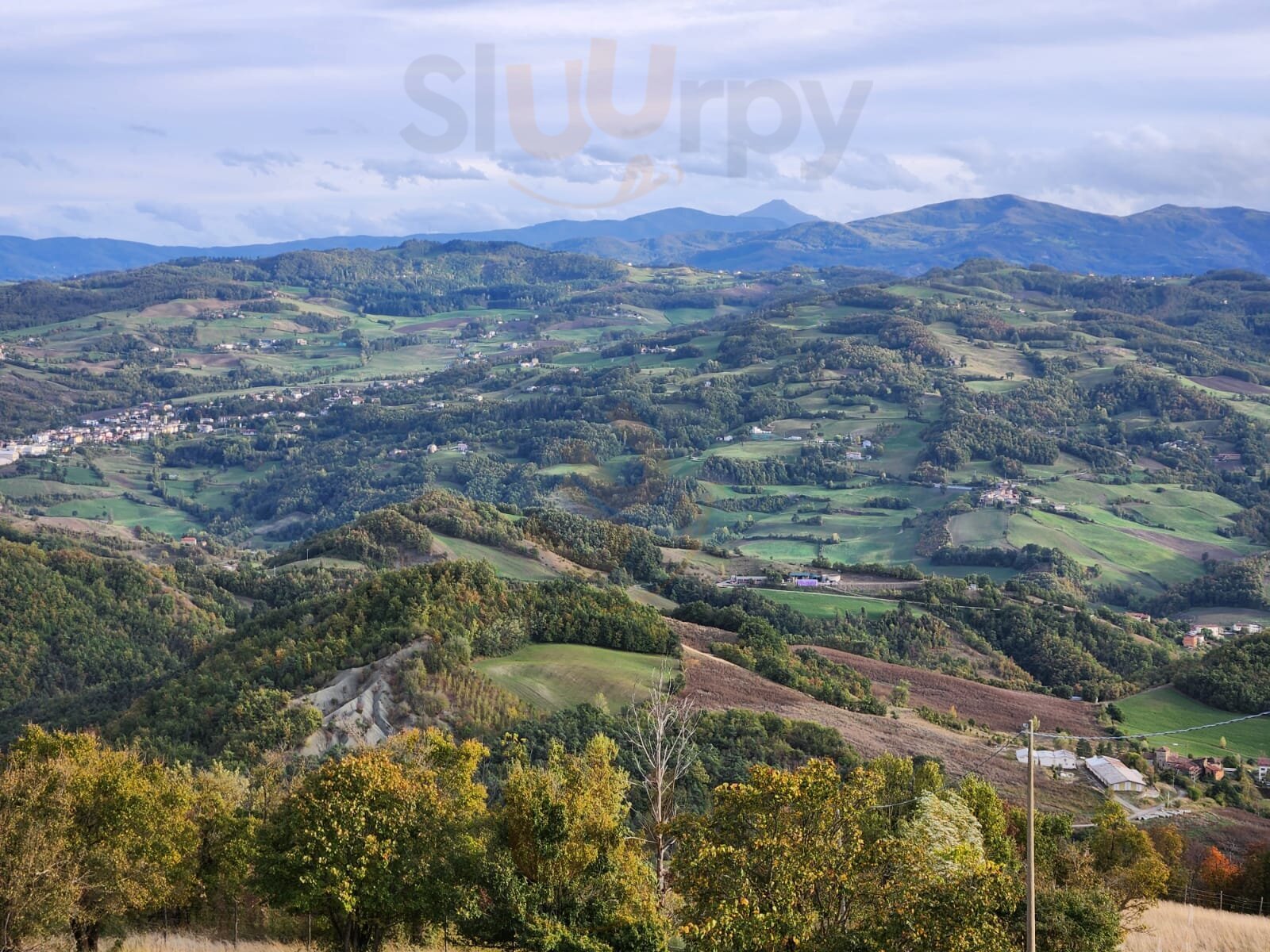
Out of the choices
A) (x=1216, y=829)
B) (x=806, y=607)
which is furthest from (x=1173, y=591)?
(x=1216, y=829)

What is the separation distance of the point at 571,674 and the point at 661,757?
20825mm

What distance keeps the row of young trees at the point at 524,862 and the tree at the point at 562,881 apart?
0.03 meters

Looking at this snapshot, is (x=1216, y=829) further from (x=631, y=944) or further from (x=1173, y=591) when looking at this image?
(x=1173, y=591)

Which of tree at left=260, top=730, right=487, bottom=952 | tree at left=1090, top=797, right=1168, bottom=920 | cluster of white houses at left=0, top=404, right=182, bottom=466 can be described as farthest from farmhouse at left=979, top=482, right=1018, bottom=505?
cluster of white houses at left=0, top=404, right=182, bottom=466

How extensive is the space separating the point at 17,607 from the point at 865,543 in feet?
244

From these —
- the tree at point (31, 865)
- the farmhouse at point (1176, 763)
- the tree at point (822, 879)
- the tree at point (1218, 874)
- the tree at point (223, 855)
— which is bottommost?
the farmhouse at point (1176, 763)

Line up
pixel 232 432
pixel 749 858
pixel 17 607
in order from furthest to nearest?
pixel 232 432 → pixel 17 607 → pixel 749 858

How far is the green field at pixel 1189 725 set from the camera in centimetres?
5247

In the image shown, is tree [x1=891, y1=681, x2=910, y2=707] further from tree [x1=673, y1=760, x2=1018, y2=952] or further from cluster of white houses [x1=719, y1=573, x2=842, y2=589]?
tree [x1=673, y1=760, x2=1018, y2=952]

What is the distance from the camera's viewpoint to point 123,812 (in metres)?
23.1

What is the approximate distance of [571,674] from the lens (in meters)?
47.8

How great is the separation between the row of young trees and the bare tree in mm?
338

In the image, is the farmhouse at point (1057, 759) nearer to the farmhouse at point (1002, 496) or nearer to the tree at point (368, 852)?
the tree at point (368, 852)

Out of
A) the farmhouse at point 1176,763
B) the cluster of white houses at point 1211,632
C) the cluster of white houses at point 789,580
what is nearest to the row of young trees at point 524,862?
the farmhouse at point 1176,763
